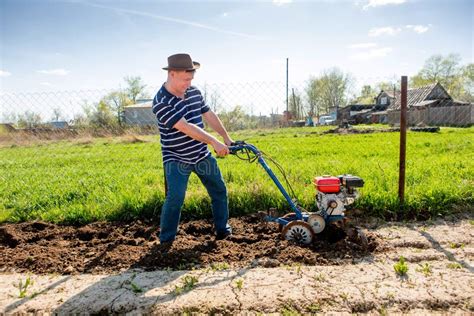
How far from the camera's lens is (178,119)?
3584mm

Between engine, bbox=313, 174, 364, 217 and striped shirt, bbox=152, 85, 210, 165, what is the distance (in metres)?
1.37

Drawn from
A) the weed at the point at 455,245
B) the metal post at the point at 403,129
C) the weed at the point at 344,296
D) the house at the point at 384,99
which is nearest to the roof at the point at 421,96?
the house at the point at 384,99

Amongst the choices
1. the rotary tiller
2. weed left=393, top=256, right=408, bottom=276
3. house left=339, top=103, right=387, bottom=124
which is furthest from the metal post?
house left=339, top=103, right=387, bottom=124

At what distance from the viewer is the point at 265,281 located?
3.12 metres

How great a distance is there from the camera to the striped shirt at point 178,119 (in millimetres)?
3631

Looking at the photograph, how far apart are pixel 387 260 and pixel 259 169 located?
392 centimetres

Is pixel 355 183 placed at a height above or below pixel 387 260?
above

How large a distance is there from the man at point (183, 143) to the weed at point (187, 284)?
0.86 m

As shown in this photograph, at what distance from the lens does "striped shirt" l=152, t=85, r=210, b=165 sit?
11.9ft

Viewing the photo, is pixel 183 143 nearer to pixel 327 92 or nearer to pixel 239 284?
pixel 239 284

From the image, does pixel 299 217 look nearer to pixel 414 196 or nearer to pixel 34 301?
pixel 414 196

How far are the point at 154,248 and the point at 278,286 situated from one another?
1.61m

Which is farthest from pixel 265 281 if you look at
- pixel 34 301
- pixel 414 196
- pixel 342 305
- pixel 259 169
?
pixel 259 169

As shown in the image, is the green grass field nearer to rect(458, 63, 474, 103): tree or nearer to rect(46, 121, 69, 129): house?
rect(46, 121, 69, 129): house
